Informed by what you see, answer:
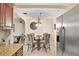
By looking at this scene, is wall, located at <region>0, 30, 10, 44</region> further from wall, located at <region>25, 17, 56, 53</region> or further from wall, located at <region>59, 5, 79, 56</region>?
wall, located at <region>59, 5, 79, 56</region>

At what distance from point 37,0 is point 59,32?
7.22ft

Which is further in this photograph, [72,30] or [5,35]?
[5,35]

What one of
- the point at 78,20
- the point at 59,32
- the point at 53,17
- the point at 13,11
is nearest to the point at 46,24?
the point at 53,17

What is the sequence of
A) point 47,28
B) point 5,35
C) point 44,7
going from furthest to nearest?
point 47,28
point 5,35
point 44,7

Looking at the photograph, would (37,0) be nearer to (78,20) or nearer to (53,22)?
(78,20)

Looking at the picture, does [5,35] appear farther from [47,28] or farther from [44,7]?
[44,7]

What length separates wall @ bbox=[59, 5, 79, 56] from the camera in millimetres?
2428

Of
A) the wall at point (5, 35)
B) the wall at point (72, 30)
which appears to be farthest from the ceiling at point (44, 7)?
the wall at point (5, 35)

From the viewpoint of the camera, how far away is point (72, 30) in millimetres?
2604

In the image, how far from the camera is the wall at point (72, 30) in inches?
95.6

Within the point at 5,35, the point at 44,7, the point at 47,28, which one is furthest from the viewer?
the point at 47,28

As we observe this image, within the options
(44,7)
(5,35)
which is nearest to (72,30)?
(44,7)

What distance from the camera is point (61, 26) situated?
3.14 m

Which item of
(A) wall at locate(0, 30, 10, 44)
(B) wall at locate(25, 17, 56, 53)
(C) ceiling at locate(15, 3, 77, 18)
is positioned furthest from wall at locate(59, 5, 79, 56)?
(A) wall at locate(0, 30, 10, 44)
